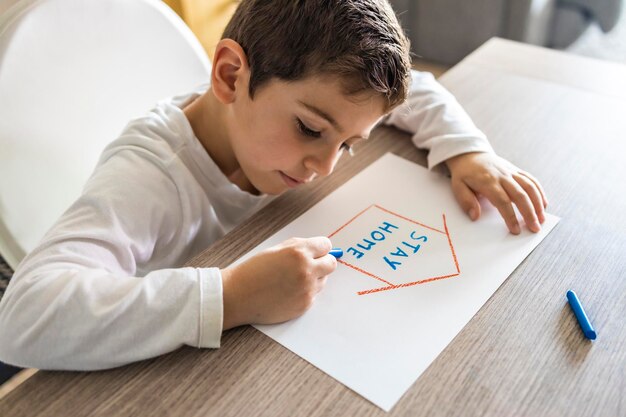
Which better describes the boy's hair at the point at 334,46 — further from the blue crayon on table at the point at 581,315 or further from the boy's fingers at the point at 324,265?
the blue crayon on table at the point at 581,315

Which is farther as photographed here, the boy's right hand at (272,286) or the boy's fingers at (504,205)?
the boy's fingers at (504,205)

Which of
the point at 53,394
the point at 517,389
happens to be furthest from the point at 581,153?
the point at 53,394

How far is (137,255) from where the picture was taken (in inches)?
25.5

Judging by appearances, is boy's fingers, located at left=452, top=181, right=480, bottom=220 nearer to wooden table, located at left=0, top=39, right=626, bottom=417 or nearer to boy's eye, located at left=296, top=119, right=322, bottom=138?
wooden table, located at left=0, top=39, right=626, bottom=417

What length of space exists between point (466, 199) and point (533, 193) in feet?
0.26

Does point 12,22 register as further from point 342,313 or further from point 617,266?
point 617,266

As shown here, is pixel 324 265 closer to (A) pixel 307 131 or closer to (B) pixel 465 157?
(A) pixel 307 131

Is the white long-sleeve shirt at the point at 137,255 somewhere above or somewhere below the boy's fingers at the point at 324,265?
above

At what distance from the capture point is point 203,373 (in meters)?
0.50

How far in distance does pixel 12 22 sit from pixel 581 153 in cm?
78

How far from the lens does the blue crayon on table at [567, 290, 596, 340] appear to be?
0.52m

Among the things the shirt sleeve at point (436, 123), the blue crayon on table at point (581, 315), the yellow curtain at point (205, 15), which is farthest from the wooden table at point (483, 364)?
the yellow curtain at point (205, 15)

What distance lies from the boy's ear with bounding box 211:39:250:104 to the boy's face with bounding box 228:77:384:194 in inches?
0.5

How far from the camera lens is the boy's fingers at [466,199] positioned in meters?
0.69
